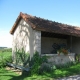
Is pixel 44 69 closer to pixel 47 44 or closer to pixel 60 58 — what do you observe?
pixel 60 58

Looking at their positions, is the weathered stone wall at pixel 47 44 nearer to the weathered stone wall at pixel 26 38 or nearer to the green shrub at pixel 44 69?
the weathered stone wall at pixel 26 38

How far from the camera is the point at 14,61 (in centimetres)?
1454

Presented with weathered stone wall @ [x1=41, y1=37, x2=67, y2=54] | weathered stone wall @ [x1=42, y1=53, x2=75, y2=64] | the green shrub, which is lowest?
the green shrub

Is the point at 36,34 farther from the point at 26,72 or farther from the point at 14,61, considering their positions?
the point at 14,61

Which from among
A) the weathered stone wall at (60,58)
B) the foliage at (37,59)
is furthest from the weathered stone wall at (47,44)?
the foliage at (37,59)

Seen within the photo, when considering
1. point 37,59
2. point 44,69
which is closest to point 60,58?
point 37,59

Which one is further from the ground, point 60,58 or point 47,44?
point 47,44

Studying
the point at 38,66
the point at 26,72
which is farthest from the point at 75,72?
the point at 26,72

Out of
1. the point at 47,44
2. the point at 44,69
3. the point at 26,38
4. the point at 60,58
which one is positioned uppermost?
the point at 26,38

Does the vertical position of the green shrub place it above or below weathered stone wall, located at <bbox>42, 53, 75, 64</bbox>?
below

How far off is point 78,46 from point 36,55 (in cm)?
638

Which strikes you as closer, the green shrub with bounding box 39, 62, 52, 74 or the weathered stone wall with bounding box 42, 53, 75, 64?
the green shrub with bounding box 39, 62, 52, 74

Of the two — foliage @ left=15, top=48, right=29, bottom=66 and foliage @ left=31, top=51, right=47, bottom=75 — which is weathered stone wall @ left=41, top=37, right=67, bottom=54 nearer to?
foliage @ left=15, top=48, right=29, bottom=66

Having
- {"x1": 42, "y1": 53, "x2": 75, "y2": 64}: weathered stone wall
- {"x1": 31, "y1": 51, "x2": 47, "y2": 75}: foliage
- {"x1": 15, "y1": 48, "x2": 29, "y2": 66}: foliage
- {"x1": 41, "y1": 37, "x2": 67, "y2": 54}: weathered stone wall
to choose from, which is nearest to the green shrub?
{"x1": 31, "y1": 51, "x2": 47, "y2": 75}: foliage
